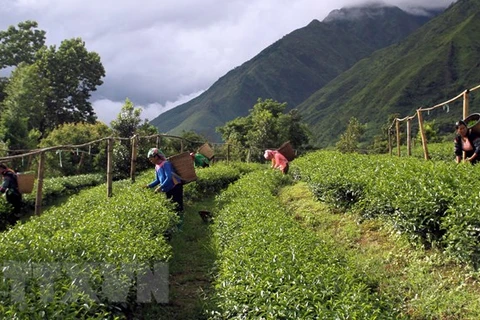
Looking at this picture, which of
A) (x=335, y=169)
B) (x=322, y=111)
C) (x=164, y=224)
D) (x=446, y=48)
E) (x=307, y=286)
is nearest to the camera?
(x=307, y=286)

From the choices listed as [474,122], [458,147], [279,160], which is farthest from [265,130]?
[458,147]

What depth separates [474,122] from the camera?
8164mm

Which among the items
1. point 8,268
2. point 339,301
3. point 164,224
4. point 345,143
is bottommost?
point 345,143

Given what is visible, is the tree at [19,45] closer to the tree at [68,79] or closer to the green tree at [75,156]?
the tree at [68,79]

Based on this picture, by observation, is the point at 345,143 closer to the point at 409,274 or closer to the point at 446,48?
the point at 409,274

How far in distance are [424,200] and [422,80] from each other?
12950 cm

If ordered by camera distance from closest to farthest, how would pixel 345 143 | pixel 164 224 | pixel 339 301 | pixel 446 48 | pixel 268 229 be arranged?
pixel 339 301 → pixel 268 229 → pixel 164 224 → pixel 345 143 → pixel 446 48

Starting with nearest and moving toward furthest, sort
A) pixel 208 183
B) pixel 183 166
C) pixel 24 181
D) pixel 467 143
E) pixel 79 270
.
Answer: pixel 79 270
pixel 467 143
pixel 183 166
pixel 24 181
pixel 208 183

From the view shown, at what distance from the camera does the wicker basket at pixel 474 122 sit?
25.3ft

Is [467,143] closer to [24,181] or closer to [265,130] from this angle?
[24,181]

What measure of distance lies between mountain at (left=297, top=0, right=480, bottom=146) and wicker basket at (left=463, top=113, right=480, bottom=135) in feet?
296

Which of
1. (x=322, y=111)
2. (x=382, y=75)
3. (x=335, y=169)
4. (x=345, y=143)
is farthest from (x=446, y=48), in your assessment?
(x=335, y=169)

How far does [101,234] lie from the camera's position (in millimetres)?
4852

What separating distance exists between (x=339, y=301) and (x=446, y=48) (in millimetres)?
145011
